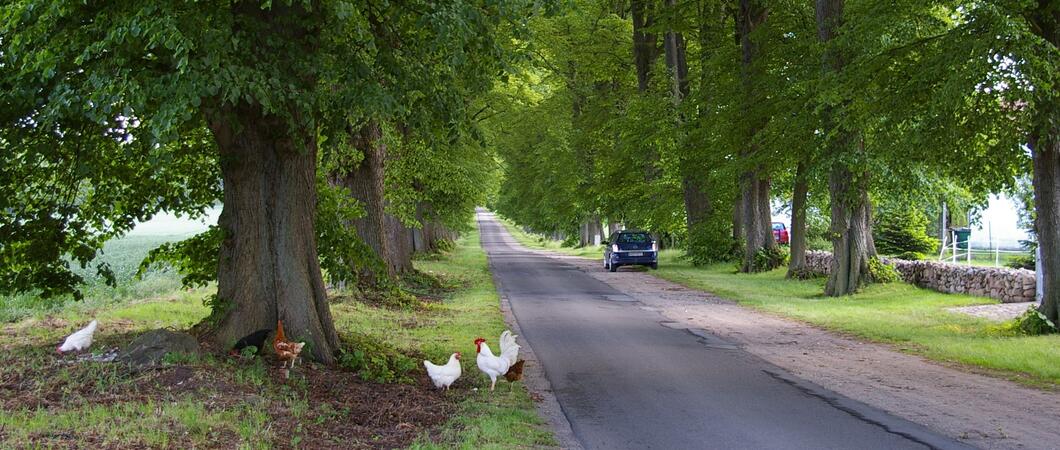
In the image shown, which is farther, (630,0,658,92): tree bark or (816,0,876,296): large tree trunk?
(630,0,658,92): tree bark

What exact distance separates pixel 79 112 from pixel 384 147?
14.5m

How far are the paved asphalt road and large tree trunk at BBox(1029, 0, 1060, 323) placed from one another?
5.21 meters

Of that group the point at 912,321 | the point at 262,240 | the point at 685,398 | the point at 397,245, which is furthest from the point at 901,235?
the point at 262,240

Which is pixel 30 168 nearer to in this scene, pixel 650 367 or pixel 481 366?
pixel 481 366

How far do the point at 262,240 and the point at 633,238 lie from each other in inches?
1089

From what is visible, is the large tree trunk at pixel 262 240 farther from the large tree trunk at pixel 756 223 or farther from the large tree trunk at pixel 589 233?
the large tree trunk at pixel 589 233

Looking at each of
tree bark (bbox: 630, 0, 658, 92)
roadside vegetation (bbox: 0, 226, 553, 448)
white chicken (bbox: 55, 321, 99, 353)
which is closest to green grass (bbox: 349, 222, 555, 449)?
roadside vegetation (bbox: 0, 226, 553, 448)

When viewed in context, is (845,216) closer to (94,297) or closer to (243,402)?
(94,297)

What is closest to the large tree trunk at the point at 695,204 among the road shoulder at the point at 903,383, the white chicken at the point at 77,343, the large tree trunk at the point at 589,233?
the road shoulder at the point at 903,383

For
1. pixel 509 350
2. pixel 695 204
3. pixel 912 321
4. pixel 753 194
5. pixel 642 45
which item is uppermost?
pixel 642 45

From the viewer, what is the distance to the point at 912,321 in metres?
16.7

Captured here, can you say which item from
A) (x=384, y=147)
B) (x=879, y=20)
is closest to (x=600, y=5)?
(x=384, y=147)

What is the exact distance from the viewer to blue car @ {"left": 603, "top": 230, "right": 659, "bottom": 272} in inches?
1422

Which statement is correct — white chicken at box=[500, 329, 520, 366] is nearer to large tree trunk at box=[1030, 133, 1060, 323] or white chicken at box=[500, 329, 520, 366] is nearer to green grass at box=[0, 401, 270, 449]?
green grass at box=[0, 401, 270, 449]
